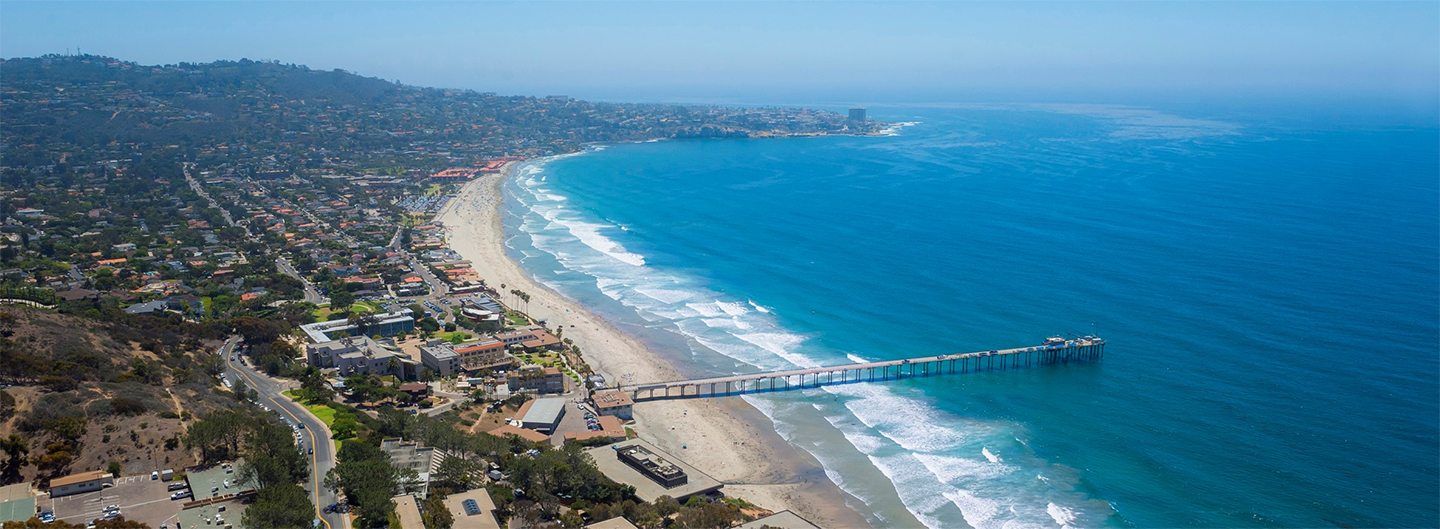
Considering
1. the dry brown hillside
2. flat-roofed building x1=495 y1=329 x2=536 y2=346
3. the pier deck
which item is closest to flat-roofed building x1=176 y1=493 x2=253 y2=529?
the dry brown hillside

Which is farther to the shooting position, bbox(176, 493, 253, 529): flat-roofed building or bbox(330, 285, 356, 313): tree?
bbox(330, 285, 356, 313): tree

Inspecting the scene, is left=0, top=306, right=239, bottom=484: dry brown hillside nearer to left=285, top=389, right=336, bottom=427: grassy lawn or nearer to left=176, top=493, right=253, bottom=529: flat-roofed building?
left=285, top=389, right=336, bottom=427: grassy lawn

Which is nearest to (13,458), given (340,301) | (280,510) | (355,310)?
(280,510)

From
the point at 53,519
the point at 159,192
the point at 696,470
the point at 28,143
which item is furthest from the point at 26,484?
the point at 28,143

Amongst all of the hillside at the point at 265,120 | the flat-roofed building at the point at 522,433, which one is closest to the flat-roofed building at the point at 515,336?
the flat-roofed building at the point at 522,433

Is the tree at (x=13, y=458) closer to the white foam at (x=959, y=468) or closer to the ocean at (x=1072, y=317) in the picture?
the ocean at (x=1072, y=317)

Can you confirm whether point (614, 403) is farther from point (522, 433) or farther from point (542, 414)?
point (522, 433)
